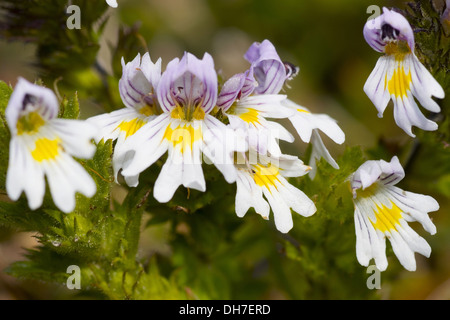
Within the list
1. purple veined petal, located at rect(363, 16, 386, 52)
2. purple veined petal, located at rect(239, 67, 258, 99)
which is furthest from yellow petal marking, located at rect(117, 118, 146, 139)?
purple veined petal, located at rect(363, 16, 386, 52)

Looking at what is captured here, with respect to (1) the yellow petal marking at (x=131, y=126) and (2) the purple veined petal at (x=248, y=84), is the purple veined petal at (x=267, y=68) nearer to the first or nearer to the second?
(2) the purple veined petal at (x=248, y=84)

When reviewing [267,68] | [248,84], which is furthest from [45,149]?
[267,68]

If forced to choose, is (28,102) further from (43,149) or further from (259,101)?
(259,101)

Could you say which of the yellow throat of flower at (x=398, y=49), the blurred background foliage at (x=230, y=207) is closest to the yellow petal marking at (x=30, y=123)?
the blurred background foliage at (x=230, y=207)

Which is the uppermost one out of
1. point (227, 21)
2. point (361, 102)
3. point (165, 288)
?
point (227, 21)
